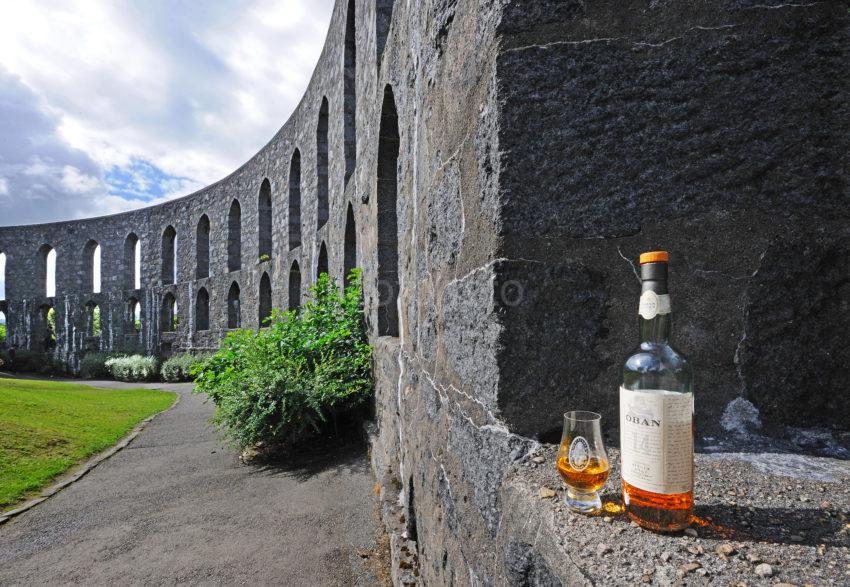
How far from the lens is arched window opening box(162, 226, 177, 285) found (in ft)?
63.0

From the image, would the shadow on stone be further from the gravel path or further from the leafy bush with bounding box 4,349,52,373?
the leafy bush with bounding box 4,349,52,373

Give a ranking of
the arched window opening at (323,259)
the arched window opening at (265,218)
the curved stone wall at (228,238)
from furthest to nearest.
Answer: the arched window opening at (265,218) < the arched window opening at (323,259) < the curved stone wall at (228,238)

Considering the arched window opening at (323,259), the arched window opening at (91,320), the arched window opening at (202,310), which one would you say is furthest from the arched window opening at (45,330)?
the arched window opening at (323,259)

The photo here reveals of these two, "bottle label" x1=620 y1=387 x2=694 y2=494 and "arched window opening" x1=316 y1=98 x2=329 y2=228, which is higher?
"arched window opening" x1=316 y1=98 x2=329 y2=228

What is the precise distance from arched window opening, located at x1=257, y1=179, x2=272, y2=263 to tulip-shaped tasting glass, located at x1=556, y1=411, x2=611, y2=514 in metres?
13.4

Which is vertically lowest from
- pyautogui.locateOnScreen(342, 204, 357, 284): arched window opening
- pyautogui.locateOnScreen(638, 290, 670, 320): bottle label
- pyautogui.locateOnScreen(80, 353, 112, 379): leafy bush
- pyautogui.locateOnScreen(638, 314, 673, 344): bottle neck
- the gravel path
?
pyautogui.locateOnScreen(80, 353, 112, 379): leafy bush

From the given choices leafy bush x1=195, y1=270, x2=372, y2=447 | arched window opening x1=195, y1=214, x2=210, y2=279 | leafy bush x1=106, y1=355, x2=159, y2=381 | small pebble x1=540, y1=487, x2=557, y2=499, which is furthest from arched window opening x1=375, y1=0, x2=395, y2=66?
leafy bush x1=106, y1=355, x2=159, y2=381

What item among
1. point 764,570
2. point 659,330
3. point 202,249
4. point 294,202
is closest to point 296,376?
point 659,330

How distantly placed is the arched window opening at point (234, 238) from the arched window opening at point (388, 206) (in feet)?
41.0

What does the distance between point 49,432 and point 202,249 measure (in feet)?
42.0

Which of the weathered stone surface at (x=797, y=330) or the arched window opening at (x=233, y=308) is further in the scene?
the arched window opening at (x=233, y=308)

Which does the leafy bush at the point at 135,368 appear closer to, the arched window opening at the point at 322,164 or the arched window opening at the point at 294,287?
the arched window opening at the point at 294,287

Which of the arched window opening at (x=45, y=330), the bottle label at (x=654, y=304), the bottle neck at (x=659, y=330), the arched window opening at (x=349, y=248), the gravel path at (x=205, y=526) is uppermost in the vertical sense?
the arched window opening at (x=349, y=248)

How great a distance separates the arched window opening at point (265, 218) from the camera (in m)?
13.4
